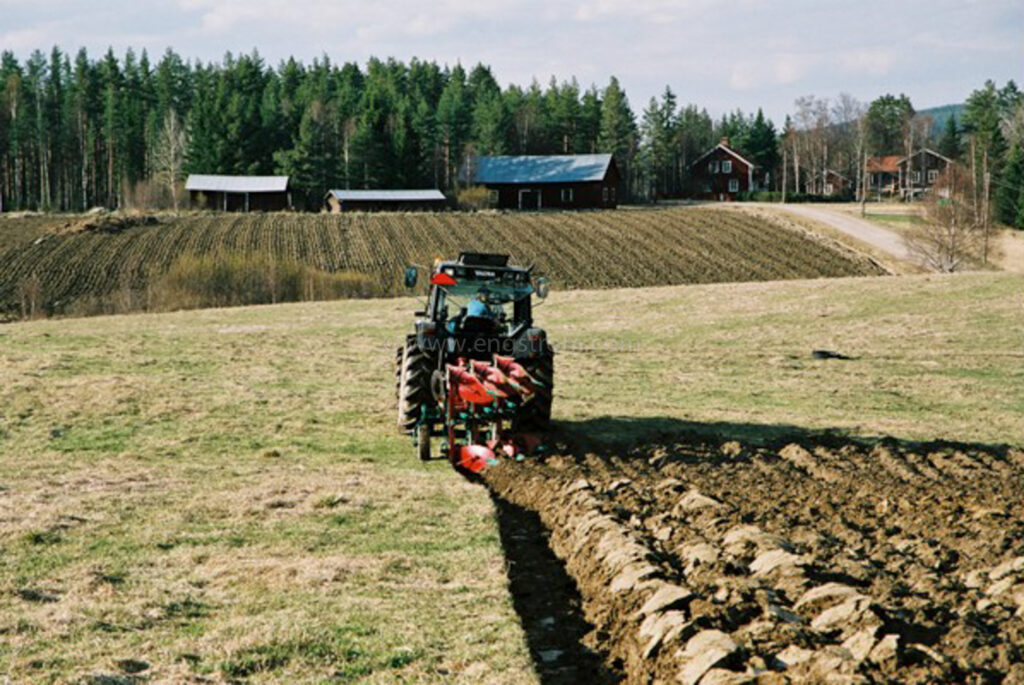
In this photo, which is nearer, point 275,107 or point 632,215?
point 632,215


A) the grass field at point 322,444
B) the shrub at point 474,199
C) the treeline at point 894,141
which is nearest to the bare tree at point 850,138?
the treeline at point 894,141

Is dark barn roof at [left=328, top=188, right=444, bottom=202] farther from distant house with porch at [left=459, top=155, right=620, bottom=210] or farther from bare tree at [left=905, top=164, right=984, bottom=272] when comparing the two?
bare tree at [left=905, top=164, right=984, bottom=272]

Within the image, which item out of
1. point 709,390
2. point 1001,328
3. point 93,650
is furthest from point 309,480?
point 1001,328

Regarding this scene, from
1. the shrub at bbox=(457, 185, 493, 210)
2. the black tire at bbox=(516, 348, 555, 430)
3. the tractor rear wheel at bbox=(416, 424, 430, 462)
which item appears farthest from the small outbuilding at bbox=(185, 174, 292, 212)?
the tractor rear wheel at bbox=(416, 424, 430, 462)

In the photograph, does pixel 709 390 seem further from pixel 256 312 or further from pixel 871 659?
pixel 256 312

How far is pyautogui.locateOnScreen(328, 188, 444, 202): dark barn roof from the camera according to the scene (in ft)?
290

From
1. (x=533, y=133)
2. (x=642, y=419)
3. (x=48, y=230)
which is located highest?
(x=533, y=133)

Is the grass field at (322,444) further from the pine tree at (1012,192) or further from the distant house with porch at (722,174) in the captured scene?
the distant house with porch at (722,174)

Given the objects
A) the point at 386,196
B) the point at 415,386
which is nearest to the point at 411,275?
the point at 415,386

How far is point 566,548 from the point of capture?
380 inches

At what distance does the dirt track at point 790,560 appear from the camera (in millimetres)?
6086

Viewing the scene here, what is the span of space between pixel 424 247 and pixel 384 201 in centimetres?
2887

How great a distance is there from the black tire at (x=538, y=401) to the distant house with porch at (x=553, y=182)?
270 ft

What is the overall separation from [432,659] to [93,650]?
6.94 ft
